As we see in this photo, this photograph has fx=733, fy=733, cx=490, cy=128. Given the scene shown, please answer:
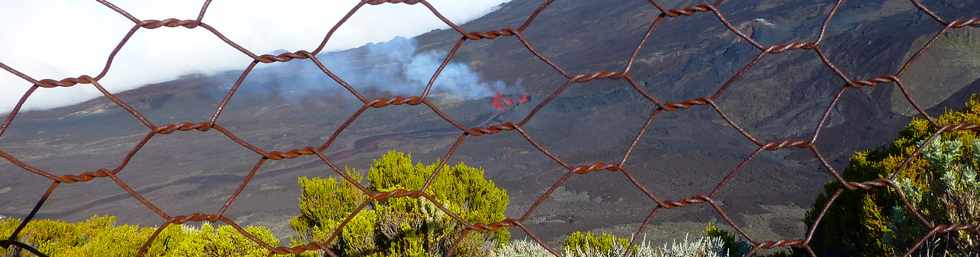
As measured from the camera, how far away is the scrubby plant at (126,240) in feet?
12.8

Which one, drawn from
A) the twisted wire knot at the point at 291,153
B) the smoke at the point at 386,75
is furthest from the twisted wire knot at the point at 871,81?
the smoke at the point at 386,75

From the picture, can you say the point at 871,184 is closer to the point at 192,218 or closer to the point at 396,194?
the point at 396,194

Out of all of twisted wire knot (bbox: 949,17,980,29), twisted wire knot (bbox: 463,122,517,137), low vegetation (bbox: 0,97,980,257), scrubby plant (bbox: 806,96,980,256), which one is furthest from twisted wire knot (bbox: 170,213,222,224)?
twisted wire knot (bbox: 949,17,980,29)

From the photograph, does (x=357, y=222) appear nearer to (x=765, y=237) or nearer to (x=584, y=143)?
(x=765, y=237)

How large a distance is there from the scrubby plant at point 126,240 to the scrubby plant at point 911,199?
3.05 metres

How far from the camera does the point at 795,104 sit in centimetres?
1353

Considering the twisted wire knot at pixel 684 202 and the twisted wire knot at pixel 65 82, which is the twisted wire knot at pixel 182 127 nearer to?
the twisted wire knot at pixel 65 82

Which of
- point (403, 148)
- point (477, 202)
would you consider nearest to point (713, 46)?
point (403, 148)

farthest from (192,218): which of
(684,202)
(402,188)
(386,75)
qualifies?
(386,75)

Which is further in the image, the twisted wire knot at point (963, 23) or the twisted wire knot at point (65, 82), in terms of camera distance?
the twisted wire knot at point (963, 23)

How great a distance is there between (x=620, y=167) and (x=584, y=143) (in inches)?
451

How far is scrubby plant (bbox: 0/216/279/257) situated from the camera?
12.8ft

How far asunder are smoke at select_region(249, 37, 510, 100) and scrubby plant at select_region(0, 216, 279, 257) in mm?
12271

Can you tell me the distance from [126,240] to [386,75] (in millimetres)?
17434
